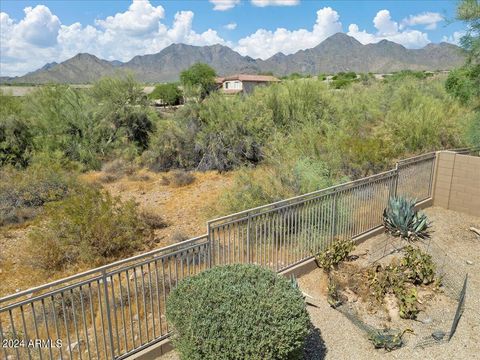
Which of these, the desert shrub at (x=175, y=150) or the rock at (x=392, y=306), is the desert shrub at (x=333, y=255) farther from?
the desert shrub at (x=175, y=150)

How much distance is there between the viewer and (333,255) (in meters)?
6.63

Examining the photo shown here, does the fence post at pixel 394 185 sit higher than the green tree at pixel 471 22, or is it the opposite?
the green tree at pixel 471 22

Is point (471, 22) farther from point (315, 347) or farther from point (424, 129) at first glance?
point (315, 347)

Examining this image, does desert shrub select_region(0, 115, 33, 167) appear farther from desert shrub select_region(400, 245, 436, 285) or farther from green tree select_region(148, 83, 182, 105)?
green tree select_region(148, 83, 182, 105)

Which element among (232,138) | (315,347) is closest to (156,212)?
(232,138)

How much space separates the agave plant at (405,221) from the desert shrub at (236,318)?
5020 mm

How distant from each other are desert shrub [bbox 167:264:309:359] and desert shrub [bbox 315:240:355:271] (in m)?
2.68

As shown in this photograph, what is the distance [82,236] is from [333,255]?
524 cm

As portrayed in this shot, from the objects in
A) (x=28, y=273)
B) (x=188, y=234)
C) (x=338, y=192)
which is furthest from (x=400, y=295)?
(x=28, y=273)

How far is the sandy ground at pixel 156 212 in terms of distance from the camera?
24.7 ft

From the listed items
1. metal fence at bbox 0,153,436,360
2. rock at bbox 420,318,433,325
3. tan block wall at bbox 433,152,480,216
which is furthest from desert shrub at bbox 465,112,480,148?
rock at bbox 420,318,433,325

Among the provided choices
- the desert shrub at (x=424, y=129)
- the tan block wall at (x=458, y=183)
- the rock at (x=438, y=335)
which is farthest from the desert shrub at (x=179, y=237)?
the desert shrub at (x=424, y=129)

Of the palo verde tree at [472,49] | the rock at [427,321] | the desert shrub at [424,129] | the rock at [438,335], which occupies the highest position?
the palo verde tree at [472,49]

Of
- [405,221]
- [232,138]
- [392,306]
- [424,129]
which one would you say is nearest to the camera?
[392,306]
